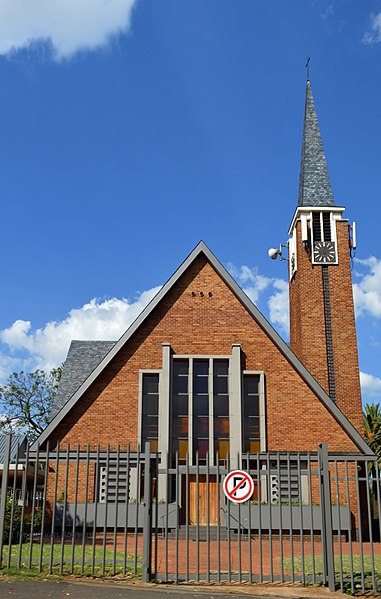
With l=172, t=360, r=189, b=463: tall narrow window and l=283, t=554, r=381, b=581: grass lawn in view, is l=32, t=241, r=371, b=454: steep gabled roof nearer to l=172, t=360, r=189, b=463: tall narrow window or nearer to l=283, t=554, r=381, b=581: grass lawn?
l=172, t=360, r=189, b=463: tall narrow window

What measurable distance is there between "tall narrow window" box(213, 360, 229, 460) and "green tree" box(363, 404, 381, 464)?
78.3 ft

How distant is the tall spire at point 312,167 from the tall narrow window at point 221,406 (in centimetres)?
1289

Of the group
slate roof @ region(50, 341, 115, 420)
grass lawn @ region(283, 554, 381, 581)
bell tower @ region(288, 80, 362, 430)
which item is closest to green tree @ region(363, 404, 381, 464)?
bell tower @ region(288, 80, 362, 430)

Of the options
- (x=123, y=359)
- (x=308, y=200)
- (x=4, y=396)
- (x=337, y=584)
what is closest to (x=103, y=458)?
(x=337, y=584)

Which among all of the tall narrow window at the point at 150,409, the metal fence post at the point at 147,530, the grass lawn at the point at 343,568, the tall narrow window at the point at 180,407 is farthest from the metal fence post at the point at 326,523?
the tall narrow window at the point at 150,409

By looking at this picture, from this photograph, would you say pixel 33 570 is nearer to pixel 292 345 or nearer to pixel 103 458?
pixel 103 458

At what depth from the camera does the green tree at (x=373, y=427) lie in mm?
42938

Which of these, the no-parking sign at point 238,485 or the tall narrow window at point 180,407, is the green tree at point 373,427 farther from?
the no-parking sign at point 238,485

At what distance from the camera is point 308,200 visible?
105 feet

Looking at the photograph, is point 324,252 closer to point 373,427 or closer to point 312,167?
point 312,167

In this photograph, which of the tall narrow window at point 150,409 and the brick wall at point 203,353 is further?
the tall narrow window at point 150,409

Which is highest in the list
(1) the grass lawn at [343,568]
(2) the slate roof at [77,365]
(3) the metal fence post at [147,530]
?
(2) the slate roof at [77,365]

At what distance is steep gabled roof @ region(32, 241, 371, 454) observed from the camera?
2080cm

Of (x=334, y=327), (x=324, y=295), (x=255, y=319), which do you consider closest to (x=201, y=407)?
(x=255, y=319)
